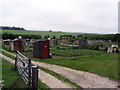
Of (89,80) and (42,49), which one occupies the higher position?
(42,49)

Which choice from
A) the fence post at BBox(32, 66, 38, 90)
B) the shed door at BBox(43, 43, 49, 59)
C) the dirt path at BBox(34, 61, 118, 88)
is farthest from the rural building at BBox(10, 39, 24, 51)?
the fence post at BBox(32, 66, 38, 90)

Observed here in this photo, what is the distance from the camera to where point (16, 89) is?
19.9 ft

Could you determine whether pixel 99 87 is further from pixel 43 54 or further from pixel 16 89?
pixel 43 54

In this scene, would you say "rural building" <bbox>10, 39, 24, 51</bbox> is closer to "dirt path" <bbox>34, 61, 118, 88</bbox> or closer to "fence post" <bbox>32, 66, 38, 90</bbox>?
"dirt path" <bbox>34, 61, 118, 88</bbox>

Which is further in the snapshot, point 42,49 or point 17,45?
point 17,45

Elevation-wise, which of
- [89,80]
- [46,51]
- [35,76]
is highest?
[35,76]

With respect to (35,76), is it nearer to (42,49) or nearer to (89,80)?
(89,80)

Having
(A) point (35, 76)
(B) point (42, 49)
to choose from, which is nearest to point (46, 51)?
(B) point (42, 49)

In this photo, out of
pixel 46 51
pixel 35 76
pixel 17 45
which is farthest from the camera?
pixel 17 45

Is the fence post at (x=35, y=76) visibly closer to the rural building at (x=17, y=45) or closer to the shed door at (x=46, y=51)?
the shed door at (x=46, y=51)

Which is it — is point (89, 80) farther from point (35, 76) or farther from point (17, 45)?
point (17, 45)

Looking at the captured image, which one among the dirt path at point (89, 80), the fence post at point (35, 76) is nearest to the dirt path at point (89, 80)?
the dirt path at point (89, 80)

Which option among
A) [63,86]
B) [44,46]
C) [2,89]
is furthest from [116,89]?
[44,46]

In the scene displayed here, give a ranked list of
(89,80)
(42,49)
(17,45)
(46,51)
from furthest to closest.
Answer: (17,45) < (46,51) < (42,49) < (89,80)
